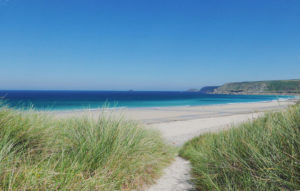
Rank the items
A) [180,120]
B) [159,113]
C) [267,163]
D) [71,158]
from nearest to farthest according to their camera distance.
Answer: [267,163] → [71,158] → [180,120] → [159,113]

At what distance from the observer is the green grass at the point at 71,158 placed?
223 cm

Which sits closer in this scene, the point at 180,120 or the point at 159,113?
the point at 180,120

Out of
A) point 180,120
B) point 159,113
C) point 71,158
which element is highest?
point 71,158

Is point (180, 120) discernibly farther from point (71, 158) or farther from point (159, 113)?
point (71, 158)

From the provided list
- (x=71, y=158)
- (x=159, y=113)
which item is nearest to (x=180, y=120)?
(x=159, y=113)

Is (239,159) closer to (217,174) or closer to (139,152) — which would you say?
(217,174)

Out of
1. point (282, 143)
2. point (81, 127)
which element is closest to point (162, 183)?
point (81, 127)

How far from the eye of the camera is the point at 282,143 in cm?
265

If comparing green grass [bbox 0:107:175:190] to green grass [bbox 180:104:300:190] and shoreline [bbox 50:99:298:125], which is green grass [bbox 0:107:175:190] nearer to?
shoreline [bbox 50:99:298:125]

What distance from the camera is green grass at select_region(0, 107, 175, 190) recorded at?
2234 mm

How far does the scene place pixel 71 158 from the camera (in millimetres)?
3008

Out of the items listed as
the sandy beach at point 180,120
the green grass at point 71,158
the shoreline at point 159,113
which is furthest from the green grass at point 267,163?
the shoreline at point 159,113

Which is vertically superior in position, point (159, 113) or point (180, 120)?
point (180, 120)

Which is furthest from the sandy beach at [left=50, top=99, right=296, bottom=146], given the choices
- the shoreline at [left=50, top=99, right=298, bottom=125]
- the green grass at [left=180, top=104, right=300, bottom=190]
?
the green grass at [left=180, top=104, right=300, bottom=190]
